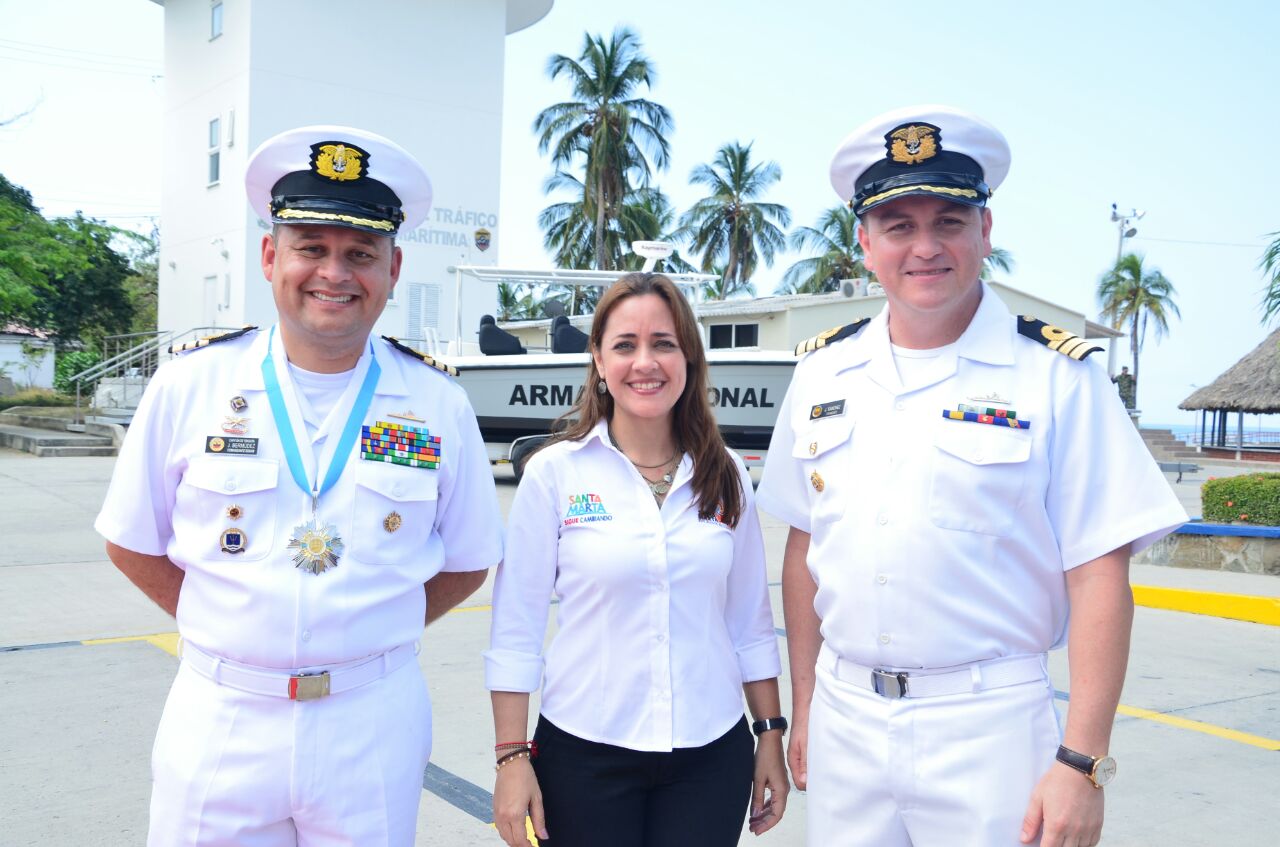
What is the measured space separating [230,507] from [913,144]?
153 cm

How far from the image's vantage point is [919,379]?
2078 millimetres

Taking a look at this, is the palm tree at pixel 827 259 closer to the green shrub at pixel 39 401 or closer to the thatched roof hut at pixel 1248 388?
the thatched roof hut at pixel 1248 388

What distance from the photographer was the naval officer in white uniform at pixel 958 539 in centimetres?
185

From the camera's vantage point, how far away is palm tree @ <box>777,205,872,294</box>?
38.9 m

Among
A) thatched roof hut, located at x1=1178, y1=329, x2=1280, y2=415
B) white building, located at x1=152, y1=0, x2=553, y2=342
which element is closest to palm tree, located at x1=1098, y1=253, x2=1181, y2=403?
thatched roof hut, located at x1=1178, y1=329, x2=1280, y2=415

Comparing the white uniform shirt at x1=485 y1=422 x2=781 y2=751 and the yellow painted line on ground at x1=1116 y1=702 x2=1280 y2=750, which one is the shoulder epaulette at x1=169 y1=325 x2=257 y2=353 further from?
the yellow painted line on ground at x1=1116 y1=702 x2=1280 y2=750

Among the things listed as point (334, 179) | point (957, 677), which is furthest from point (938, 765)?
point (334, 179)

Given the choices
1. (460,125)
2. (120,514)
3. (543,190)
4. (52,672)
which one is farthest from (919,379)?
(543,190)

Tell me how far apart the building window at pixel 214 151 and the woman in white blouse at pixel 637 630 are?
19742 millimetres

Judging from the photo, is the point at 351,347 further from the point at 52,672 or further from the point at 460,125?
the point at 460,125

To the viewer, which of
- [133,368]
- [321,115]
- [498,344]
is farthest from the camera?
[133,368]

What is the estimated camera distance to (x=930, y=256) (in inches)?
78.6

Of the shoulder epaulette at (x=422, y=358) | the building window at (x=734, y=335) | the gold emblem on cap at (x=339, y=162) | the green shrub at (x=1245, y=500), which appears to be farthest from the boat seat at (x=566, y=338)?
the building window at (x=734, y=335)

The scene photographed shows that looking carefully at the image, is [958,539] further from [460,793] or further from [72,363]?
[72,363]
